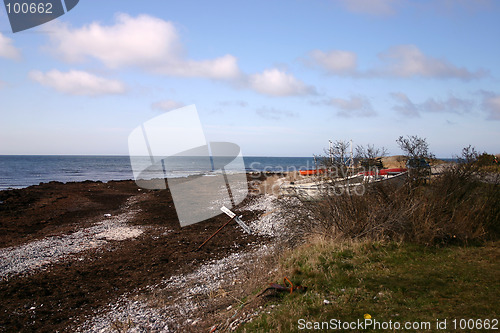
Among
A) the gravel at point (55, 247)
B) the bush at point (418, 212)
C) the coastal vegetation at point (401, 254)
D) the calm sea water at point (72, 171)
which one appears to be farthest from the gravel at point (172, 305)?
the calm sea water at point (72, 171)

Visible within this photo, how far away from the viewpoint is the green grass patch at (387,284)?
433cm

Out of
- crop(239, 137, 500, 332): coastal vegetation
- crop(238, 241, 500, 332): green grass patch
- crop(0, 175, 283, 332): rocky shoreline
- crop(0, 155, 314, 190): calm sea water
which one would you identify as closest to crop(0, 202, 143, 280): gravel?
crop(0, 175, 283, 332): rocky shoreline

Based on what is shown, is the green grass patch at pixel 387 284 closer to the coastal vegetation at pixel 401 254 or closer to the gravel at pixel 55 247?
the coastal vegetation at pixel 401 254

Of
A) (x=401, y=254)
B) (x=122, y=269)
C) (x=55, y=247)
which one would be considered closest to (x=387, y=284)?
(x=401, y=254)

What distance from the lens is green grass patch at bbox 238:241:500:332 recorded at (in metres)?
4.33

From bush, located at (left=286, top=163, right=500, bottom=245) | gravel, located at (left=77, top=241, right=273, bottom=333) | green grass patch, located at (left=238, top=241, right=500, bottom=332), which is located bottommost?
gravel, located at (left=77, top=241, right=273, bottom=333)

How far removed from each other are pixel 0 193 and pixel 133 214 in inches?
465

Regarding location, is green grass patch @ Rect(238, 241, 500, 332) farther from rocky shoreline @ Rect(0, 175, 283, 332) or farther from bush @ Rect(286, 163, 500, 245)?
rocky shoreline @ Rect(0, 175, 283, 332)

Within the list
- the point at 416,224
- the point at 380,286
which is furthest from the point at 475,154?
the point at 380,286

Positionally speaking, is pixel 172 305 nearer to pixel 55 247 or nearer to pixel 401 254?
pixel 401 254

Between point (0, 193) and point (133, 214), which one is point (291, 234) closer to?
point (133, 214)

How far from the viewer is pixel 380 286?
518 cm

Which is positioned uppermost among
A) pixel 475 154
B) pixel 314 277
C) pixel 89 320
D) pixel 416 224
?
pixel 475 154

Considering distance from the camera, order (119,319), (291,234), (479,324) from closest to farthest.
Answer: (479,324) < (119,319) < (291,234)
